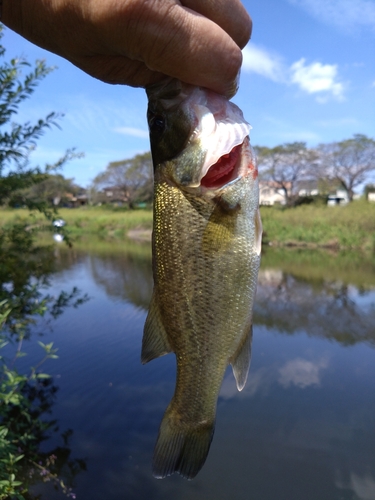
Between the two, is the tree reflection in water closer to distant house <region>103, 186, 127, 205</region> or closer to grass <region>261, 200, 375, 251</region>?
grass <region>261, 200, 375, 251</region>

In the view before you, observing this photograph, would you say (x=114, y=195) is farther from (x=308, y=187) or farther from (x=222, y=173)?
(x=222, y=173)

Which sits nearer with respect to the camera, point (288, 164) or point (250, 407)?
point (250, 407)

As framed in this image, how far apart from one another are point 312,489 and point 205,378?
4.78 m

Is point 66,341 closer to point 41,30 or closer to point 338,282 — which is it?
point 41,30

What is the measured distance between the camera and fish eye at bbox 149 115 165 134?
5.82ft

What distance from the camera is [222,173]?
1780 mm

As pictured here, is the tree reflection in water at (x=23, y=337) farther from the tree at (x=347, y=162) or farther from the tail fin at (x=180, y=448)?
the tree at (x=347, y=162)

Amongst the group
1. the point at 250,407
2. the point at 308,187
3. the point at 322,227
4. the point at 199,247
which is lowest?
the point at 250,407

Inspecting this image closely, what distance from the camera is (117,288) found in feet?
50.6

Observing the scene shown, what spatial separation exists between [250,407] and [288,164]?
35.7 m

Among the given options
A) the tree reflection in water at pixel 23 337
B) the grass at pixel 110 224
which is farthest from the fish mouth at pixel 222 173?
the grass at pixel 110 224

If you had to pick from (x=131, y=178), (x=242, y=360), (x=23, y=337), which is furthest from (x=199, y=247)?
(x=131, y=178)

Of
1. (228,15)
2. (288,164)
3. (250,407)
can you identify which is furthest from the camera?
(288,164)

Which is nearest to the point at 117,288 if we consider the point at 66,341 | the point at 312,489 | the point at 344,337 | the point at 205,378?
the point at 66,341
